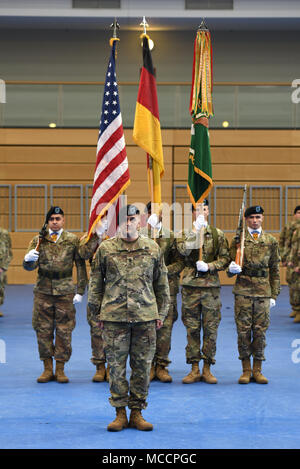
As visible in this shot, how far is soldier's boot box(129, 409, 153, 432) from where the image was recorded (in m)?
5.09

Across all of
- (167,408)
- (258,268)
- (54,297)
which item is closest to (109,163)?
(54,297)

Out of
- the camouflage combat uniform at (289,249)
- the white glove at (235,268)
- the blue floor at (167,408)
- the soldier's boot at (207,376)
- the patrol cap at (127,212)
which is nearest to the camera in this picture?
the blue floor at (167,408)

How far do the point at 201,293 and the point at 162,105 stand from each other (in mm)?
9573

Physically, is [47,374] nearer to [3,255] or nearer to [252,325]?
[252,325]

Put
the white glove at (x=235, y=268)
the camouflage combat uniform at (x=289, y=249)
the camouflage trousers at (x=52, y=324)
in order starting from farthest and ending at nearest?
1. the camouflage combat uniform at (x=289, y=249)
2. the camouflage trousers at (x=52, y=324)
3. the white glove at (x=235, y=268)

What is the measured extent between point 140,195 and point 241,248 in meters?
9.25

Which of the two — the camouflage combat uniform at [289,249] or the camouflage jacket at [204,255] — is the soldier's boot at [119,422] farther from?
the camouflage combat uniform at [289,249]

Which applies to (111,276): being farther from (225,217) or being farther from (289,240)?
(225,217)

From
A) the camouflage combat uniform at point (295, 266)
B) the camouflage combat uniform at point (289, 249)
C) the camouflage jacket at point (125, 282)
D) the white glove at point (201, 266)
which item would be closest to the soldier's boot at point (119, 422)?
the camouflage jacket at point (125, 282)

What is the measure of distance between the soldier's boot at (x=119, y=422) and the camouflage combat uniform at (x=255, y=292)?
1.95 m

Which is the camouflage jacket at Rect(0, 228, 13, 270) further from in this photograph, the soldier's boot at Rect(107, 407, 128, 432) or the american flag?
the soldier's boot at Rect(107, 407, 128, 432)

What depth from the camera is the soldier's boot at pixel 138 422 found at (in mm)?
5090

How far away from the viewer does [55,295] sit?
6.76 meters
